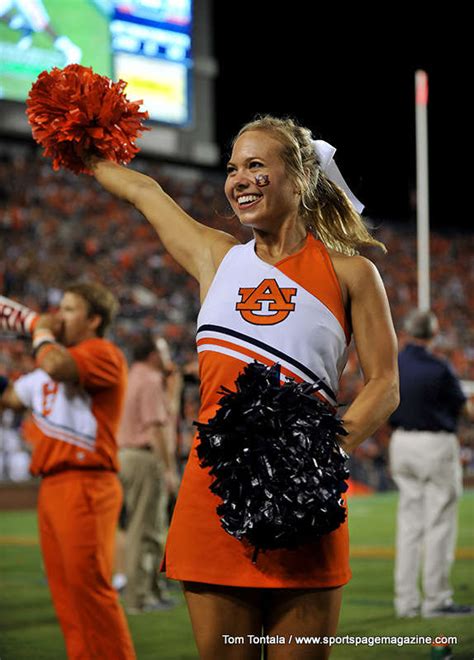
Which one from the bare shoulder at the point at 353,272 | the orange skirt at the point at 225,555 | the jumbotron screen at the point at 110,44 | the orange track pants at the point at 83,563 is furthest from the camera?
the jumbotron screen at the point at 110,44

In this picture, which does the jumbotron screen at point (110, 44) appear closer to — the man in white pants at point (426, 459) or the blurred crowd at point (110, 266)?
the blurred crowd at point (110, 266)

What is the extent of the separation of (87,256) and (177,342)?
2539 mm

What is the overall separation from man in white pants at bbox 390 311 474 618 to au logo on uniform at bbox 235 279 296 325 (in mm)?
4013

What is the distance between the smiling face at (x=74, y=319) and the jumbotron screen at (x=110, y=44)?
26.6ft

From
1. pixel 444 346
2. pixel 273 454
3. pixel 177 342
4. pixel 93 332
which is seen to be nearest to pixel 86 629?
pixel 93 332

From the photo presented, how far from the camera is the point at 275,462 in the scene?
6.75ft

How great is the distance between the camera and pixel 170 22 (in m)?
14.9

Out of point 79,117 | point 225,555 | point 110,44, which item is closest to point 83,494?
point 79,117

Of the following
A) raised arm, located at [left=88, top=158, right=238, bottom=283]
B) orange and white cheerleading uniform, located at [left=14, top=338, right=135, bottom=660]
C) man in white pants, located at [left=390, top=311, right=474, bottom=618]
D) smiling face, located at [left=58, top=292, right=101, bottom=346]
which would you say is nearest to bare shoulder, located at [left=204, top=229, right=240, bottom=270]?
raised arm, located at [left=88, top=158, right=238, bottom=283]

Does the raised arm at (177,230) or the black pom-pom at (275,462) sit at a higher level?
the raised arm at (177,230)

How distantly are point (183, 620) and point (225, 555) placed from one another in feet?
13.2

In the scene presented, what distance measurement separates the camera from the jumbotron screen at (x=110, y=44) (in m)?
12.9

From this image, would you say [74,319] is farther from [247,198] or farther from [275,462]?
[275,462]

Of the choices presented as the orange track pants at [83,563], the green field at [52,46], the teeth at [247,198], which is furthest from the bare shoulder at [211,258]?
the green field at [52,46]
